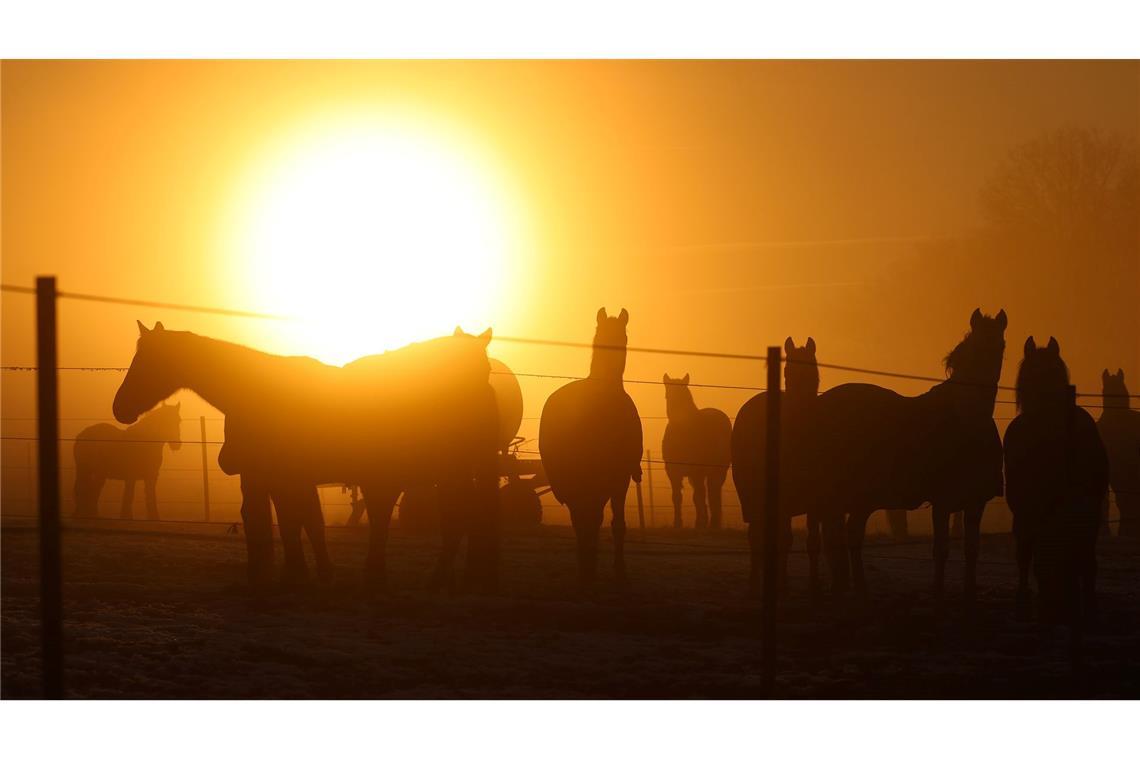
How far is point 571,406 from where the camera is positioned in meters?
13.2

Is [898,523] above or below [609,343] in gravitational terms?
below

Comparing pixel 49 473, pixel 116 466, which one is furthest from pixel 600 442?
pixel 116 466

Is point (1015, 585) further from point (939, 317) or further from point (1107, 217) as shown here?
point (939, 317)

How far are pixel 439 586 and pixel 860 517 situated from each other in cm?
442

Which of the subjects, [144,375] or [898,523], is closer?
[144,375]

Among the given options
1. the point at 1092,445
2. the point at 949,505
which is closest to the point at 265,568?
the point at 949,505

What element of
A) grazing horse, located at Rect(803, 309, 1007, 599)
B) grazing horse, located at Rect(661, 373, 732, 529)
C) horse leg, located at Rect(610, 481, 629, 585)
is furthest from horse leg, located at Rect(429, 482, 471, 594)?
grazing horse, located at Rect(661, 373, 732, 529)

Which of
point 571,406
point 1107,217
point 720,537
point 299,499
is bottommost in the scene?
point 720,537

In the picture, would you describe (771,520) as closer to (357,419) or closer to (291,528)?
(357,419)

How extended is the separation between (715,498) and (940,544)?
9853mm

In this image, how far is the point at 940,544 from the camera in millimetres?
11875

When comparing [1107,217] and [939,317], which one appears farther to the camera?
[939,317]

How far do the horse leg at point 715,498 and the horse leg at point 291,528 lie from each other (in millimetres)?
10495

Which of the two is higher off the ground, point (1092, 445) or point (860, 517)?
point (1092, 445)
